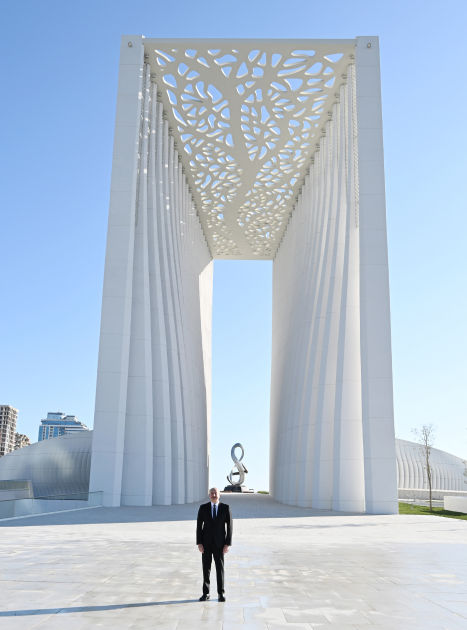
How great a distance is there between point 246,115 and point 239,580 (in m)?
19.5

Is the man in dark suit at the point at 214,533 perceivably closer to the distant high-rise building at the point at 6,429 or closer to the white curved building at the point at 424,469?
the white curved building at the point at 424,469

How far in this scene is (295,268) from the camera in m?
26.1

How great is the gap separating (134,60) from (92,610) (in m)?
18.1

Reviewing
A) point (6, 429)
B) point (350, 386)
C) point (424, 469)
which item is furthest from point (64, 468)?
point (6, 429)

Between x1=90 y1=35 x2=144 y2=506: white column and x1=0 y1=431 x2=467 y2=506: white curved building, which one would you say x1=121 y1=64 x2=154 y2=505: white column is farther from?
x1=0 y1=431 x2=467 y2=506: white curved building

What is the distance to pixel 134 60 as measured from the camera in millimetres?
18578

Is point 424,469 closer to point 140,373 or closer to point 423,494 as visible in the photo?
point 423,494

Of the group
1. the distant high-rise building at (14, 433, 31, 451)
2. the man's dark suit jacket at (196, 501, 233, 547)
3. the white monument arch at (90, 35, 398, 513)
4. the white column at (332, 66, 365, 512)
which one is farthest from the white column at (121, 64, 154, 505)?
the distant high-rise building at (14, 433, 31, 451)

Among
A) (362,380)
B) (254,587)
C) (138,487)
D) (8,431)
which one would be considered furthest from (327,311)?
(8,431)

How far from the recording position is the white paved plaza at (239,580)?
407cm

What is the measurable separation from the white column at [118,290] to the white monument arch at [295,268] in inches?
1.6

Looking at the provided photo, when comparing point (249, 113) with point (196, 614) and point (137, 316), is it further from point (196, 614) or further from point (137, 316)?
point (196, 614)

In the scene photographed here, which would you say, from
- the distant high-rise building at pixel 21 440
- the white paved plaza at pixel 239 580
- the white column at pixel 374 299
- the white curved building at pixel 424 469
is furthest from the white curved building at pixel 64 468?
the distant high-rise building at pixel 21 440

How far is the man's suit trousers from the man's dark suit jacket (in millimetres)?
42
